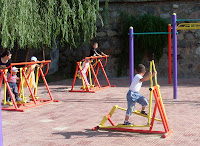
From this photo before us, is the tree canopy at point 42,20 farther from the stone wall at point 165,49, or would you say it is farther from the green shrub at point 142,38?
the green shrub at point 142,38

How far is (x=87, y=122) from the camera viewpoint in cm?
657

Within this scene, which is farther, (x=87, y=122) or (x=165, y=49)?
(x=165, y=49)

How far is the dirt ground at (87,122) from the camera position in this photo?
17.4ft

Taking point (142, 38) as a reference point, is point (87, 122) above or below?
below

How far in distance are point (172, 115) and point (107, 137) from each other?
196cm

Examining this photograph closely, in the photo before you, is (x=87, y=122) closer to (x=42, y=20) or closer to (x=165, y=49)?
(x=42, y=20)

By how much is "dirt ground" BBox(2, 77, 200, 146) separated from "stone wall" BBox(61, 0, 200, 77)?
12.8 feet

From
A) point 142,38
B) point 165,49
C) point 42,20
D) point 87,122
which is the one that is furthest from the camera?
point 165,49

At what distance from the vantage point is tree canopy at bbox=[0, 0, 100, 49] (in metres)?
10.2

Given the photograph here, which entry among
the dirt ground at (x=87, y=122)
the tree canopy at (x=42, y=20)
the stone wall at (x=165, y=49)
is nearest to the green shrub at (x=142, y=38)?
the stone wall at (x=165, y=49)

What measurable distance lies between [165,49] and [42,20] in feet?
Result: 16.8

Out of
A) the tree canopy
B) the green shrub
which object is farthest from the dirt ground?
the green shrub

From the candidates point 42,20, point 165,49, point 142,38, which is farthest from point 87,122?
point 165,49

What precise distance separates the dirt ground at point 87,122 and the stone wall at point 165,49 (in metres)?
3.89
